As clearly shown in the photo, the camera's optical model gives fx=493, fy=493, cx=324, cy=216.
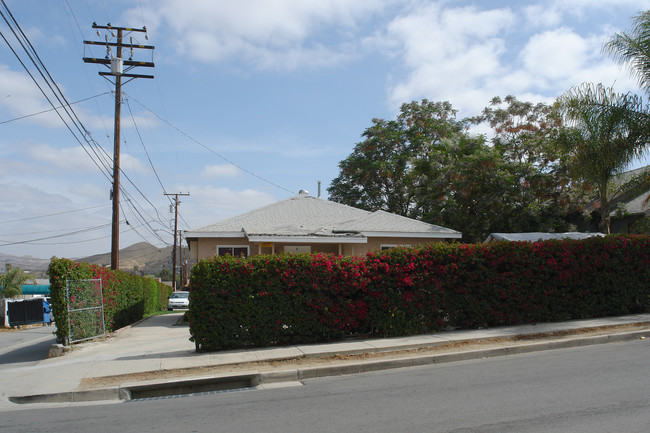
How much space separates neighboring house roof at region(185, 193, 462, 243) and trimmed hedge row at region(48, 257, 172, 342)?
3.38m

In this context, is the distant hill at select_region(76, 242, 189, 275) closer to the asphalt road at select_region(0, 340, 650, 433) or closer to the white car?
the white car

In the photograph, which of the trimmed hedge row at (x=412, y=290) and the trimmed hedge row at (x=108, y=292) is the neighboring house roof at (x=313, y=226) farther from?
the trimmed hedge row at (x=412, y=290)

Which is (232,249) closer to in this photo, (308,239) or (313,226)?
(308,239)

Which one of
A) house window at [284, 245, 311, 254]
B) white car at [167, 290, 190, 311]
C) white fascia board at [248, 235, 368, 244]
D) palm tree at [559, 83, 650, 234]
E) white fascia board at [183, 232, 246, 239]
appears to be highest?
palm tree at [559, 83, 650, 234]

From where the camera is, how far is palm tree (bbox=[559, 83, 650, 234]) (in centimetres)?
1588

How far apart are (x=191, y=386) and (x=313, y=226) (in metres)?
13.3

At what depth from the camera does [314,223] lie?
22.2 metres

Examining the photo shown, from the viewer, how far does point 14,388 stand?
28.9 feet

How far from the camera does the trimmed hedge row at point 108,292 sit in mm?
13211

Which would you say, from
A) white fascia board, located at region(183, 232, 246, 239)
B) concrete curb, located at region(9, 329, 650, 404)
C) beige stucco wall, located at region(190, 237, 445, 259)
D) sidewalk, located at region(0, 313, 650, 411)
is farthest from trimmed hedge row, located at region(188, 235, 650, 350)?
white fascia board, located at region(183, 232, 246, 239)

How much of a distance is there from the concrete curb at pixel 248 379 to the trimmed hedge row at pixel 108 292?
5.37 metres

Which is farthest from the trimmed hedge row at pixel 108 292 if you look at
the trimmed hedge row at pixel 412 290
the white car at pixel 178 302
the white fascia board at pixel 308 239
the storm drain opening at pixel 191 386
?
the white car at pixel 178 302

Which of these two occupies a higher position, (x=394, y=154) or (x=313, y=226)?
(x=394, y=154)

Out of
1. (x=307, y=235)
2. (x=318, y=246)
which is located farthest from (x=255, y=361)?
(x=318, y=246)
